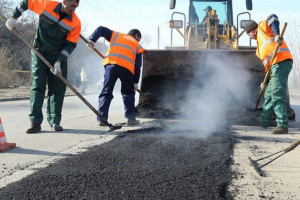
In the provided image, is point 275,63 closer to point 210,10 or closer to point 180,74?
point 180,74

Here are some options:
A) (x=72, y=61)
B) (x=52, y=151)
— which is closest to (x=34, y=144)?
(x=52, y=151)

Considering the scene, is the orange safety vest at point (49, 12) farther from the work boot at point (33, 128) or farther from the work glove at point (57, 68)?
the work boot at point (33, 128)

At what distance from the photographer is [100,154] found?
3.46 meters

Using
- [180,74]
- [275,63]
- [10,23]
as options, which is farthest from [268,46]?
[10,23]

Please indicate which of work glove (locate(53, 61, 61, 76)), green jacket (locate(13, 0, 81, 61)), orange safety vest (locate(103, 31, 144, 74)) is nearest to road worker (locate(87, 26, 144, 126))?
orange safety vest (locate(103, 31, 144, 74))

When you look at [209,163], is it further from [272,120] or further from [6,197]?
[272,120]

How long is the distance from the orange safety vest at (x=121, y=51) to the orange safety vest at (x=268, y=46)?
2.07 metres

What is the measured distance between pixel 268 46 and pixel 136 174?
3593mm

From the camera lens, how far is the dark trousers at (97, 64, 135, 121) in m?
5.74

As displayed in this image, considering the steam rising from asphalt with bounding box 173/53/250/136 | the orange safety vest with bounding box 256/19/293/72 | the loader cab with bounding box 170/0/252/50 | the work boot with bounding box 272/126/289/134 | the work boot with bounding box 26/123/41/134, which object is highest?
the loader cab with bounding box 170/0/252/50

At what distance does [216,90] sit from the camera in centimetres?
A: 652

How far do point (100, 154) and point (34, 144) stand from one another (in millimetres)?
1087

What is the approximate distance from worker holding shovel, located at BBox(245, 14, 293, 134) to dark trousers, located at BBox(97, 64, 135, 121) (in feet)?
7.09

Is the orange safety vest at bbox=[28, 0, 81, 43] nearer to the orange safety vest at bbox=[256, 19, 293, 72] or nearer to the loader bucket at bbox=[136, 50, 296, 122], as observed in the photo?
the loader bucket at bbox=[136, 50, 296, 122]
